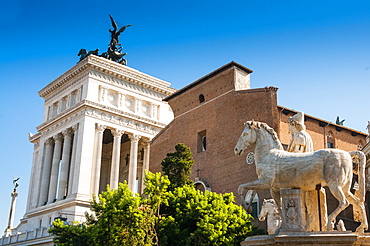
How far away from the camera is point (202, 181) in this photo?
36812 millimetres

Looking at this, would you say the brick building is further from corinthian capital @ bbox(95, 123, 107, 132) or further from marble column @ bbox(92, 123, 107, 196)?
corinthian capital @ bbox(95, 123, 107, 132)

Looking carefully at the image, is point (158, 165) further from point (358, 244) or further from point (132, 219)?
point (358, 244)

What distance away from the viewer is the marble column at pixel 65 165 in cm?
5058

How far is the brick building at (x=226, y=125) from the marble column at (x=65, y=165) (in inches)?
524

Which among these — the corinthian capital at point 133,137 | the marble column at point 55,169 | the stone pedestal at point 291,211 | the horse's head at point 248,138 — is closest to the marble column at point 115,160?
the corinthian capital at point 133,137

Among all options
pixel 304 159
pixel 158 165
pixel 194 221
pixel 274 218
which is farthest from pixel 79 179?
pixel 304 159

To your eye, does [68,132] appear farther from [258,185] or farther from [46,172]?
[258,185]

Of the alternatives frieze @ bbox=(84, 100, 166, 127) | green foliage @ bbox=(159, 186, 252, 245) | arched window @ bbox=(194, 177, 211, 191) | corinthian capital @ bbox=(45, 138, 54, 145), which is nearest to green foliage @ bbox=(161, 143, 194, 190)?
green foliage @ bbox=(159, 186, 252, 245)

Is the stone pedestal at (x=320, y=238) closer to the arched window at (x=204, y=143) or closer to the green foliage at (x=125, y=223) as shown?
the green foliage at (x=125, y=223)

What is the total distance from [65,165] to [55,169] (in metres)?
2.48

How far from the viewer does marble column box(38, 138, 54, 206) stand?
53562 mm

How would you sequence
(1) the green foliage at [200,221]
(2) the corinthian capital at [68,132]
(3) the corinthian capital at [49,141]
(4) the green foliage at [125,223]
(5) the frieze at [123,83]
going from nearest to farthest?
(4) the green foliage at [125,223]
(1) the green foliage at [200,221]
(5) the frieze at [123,83]
(2) the corinthian capital at [68,132]
(3) the corinthian capital at [49,141]

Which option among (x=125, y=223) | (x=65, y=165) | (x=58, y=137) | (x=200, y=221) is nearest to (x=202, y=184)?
(x=200, y=221)

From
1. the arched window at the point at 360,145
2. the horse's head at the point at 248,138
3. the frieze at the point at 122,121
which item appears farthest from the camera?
the frieze at the point at 122,121
